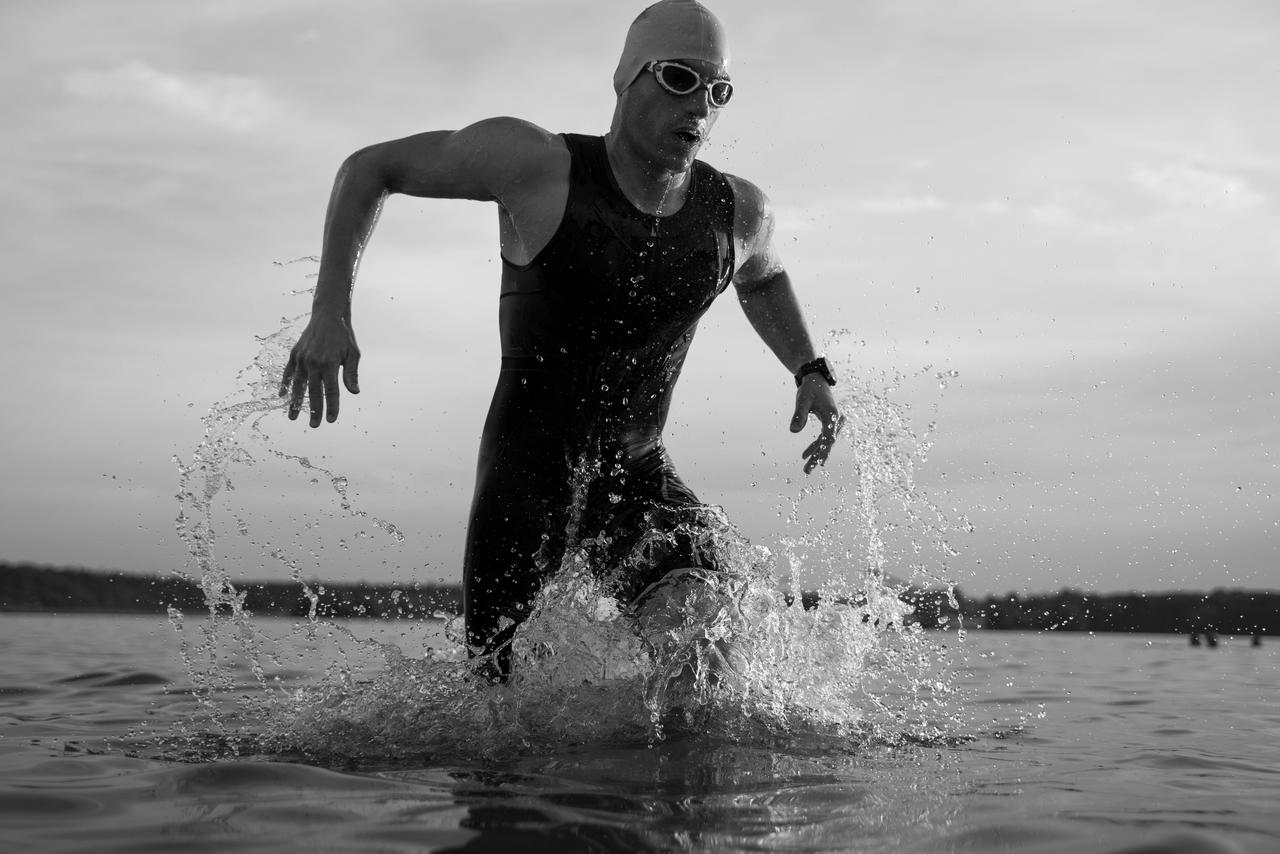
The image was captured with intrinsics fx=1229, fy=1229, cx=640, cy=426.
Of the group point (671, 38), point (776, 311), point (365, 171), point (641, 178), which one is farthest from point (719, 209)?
point (365, 171)

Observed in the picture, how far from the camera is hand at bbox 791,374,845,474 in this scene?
15.0 feet

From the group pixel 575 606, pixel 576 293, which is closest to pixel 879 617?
pixel 575 606

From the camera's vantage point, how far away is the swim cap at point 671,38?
3.93m

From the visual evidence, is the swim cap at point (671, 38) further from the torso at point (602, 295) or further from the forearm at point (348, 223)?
the forearm at point (348, 223)

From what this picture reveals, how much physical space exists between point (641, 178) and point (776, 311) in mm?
993

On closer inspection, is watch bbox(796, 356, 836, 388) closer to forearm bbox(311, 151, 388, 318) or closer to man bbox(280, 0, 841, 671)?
man bbox(280, 0, 841, 671)

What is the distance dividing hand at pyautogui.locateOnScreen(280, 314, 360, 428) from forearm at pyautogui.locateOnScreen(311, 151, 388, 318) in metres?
0.11

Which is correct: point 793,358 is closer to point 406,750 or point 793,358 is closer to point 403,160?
point 403,160

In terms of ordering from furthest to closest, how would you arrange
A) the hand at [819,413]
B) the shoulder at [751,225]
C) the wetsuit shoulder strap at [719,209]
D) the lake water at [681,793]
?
the hand at [819,413] → the shoulder at [751,225] → the wetsuit shoulder strap at [719,209] → the lake water at [681,793]

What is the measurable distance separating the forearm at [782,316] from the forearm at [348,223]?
154cm

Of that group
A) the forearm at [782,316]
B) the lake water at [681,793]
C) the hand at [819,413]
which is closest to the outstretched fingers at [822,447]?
the hand at [819,413]

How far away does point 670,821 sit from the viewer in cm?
251

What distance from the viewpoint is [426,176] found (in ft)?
12.6

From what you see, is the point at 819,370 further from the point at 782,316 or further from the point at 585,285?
the point at 585,285
